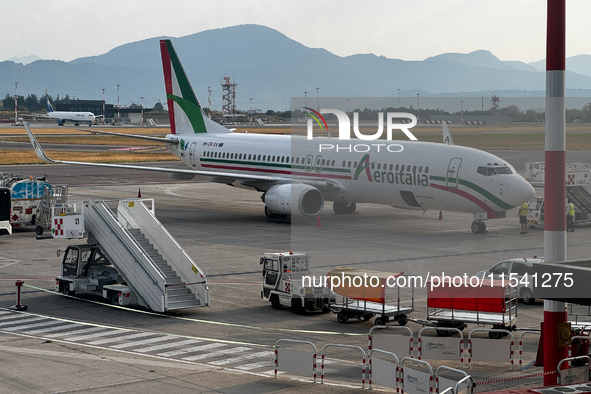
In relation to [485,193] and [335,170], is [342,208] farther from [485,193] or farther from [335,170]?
[485,193]

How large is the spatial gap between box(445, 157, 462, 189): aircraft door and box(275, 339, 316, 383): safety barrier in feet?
65.1

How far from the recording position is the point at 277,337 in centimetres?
2109

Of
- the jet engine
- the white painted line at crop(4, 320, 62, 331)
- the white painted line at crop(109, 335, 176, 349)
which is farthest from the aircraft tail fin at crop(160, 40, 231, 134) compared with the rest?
the white painted line at crop(109, 335, 176, 349)

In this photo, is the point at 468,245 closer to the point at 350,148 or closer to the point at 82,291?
the point at 350,148

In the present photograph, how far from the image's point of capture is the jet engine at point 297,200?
39.9m

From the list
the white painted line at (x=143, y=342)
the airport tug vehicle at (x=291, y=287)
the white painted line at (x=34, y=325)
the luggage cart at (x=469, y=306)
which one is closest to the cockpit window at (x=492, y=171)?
the airport tug vehicle at (x=291, y=287)

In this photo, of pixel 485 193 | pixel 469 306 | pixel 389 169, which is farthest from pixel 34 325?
pixel 485 193

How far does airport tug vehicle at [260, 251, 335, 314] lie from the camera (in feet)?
78.1

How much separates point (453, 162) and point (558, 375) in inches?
833

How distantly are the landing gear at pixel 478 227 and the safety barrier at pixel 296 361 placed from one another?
73.0ft

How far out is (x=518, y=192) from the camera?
34.1 meters

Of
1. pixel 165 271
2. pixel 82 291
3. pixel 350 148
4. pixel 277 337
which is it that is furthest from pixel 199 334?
pixel 350 148

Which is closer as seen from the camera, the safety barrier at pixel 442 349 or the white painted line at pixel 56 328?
the safety barrier at pixel 442 349

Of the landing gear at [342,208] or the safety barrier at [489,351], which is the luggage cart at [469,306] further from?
the landing gear at [342,208]
